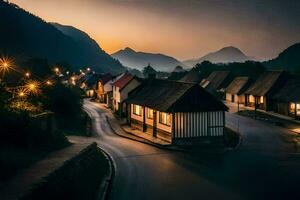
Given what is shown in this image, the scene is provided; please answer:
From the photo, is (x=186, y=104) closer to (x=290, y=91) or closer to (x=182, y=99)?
(x=182, y=99)

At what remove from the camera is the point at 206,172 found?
23828mm

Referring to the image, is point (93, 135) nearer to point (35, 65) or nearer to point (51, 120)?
point (51, 120)

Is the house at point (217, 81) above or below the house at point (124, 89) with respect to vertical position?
above

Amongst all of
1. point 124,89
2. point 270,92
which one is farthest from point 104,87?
point 270,92

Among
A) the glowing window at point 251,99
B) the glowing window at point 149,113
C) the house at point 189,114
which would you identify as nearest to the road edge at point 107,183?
the house at point 189,114

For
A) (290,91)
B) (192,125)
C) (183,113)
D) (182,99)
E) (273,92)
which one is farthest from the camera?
(273,92)

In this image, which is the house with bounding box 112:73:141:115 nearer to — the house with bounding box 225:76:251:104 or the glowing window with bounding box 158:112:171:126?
the glowing window with bounding box 158:112:171:126

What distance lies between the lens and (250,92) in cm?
6209

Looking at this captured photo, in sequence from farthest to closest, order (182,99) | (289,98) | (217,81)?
1. (217,81)
2. (289,98)
3. (182,99)

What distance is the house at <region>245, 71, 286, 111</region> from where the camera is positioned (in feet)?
186

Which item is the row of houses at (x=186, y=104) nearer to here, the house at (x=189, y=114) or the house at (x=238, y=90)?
the house at (x=189, y=114)

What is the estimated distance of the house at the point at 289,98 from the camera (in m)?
47.7

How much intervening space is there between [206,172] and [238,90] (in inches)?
1835

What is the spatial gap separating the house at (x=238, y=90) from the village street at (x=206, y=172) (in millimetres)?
31863
